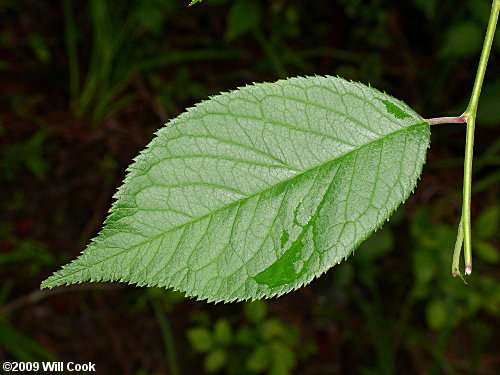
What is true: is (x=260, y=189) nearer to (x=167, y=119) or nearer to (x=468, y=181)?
(x=468, y=181)

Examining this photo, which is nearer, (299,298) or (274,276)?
(274,276)

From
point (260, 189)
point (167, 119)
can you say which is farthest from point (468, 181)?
point (167, 119)

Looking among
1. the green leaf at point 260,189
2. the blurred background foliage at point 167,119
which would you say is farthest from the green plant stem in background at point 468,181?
the blurred background foliage at point 167,119

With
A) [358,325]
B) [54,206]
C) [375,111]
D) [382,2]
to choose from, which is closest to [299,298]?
[358,325]

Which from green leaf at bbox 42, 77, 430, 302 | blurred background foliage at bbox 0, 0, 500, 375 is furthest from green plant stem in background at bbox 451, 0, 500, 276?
blurred background foliage at bbox 0, 0, 500, 375

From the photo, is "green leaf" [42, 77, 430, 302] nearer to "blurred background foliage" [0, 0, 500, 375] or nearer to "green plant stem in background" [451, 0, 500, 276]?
"green plant stem in background" [451, 0, 500, 276]

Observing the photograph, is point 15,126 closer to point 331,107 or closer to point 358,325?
point 358,325
